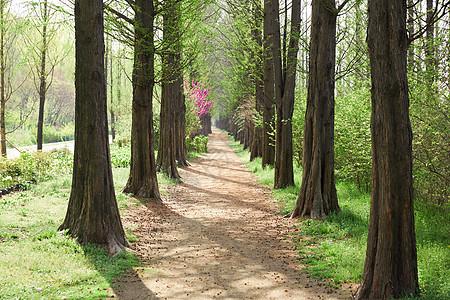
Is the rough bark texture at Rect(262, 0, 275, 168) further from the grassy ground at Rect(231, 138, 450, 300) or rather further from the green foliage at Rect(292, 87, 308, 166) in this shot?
the grassy ground at Rect(231, 138, 450, 300)

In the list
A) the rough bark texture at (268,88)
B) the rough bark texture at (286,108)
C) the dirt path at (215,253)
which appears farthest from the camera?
the rough bark texture at (268,88)

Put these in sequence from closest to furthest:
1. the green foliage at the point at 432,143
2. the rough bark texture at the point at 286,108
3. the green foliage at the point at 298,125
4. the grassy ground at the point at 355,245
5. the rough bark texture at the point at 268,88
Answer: the grassy ground at the point at 355,245, the green foliage at the point at 432,143, the rough bark texture at the point at 286,108, the green foliage at the point at 298,125, the rough bark texture at the point at 268,88

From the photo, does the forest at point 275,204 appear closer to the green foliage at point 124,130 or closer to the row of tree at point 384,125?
the row of tree at point 384,125

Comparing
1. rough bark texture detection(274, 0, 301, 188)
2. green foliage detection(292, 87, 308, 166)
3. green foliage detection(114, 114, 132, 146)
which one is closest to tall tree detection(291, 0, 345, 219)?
rough bark texture detection(274, 0, 301, 188)

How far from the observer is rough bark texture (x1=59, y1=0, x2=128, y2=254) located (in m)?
5.93

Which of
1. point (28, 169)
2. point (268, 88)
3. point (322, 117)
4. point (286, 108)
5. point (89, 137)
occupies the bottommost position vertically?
point (28, 169)

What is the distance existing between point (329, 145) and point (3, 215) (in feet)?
22.0

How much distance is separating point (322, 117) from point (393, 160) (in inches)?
167

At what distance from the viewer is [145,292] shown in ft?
14.3

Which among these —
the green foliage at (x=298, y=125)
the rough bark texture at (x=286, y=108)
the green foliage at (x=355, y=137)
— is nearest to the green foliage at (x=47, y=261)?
the green foliage at (x=355, y=137)

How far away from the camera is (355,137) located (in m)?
9.27

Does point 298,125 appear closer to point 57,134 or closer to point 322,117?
point 322,117

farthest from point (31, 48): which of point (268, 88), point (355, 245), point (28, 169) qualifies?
point (355, 245)

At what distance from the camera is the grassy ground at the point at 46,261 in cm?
400
